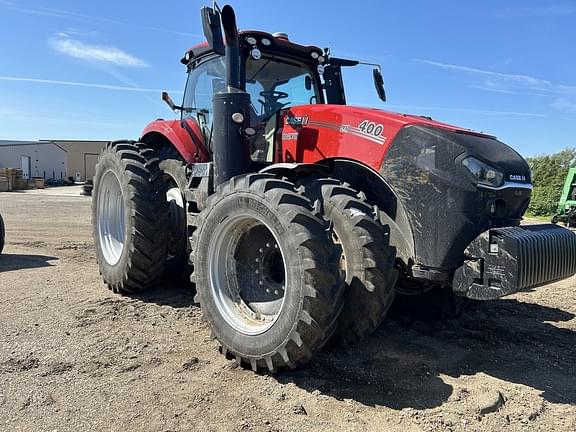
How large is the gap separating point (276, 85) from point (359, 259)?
2.47 metres

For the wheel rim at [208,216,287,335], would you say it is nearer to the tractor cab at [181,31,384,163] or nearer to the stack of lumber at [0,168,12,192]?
the tractor cab at [181,31,384,163]

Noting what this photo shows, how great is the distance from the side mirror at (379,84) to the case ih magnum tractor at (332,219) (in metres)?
1.11

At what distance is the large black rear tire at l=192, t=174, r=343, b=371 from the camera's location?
3.00 metres

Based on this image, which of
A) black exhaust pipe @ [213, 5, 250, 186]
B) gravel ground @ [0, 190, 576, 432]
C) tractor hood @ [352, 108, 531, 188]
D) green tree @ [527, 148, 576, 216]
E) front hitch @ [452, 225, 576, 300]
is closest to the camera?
gravel ground @ [0, 190, 576, 432]

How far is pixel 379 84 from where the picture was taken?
212 inches

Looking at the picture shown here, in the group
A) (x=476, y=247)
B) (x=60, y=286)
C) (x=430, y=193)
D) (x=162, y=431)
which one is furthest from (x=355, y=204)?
(x=60, y=286)

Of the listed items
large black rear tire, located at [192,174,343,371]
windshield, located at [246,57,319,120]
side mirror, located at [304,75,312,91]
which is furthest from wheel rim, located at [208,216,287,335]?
side mirror, located at [304,75,312,91]

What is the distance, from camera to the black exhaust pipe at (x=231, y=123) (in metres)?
4.20

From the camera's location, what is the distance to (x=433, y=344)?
4.02 metres

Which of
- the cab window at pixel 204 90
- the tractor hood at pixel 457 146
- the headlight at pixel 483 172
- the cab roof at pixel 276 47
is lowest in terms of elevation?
the headlight at pixel 483 172

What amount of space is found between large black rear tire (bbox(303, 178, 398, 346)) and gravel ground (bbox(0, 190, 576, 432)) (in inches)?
14.2

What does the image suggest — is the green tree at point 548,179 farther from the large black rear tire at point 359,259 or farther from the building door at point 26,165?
the building door at point 26,165

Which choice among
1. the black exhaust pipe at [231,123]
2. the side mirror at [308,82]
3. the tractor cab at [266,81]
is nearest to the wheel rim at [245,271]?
the black exhaust pipe at [231,123]

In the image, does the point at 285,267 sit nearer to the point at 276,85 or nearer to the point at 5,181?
the point at 276,85
